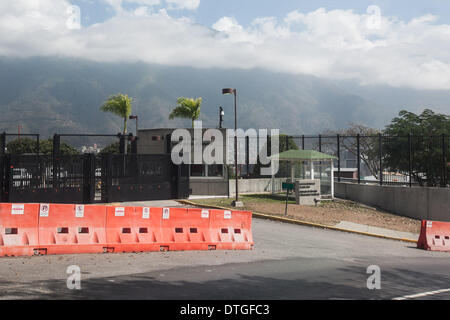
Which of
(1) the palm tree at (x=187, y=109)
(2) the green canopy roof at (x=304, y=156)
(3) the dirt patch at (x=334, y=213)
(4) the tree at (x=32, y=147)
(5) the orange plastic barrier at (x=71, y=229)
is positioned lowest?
(3) the dirt patch at (x=334, y=213)

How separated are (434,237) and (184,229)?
9.00 meters

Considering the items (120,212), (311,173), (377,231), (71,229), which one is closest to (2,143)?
(71,229)

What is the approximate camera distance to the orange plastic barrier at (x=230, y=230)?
11.9 metres

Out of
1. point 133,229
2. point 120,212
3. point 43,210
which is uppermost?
point 43,210

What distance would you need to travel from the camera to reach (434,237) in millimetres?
14969

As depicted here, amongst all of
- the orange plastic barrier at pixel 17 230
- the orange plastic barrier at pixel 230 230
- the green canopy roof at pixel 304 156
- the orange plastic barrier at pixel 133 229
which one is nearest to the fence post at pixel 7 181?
the orange plastic barrier at pixel 17 230

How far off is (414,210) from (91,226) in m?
17.5

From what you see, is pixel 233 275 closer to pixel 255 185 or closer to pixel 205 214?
pixel 205 214

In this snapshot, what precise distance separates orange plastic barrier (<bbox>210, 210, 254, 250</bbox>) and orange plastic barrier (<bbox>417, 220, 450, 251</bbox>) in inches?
258

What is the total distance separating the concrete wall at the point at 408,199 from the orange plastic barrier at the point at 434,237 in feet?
20.9

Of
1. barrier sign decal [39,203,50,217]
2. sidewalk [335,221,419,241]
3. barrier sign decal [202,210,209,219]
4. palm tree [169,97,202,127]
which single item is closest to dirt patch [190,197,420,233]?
sidewalk [335,221,419,241]

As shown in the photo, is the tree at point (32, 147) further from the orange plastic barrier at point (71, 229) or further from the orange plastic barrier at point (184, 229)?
the orange plastic barrier at point (71, 229)

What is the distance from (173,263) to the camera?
9766mm
